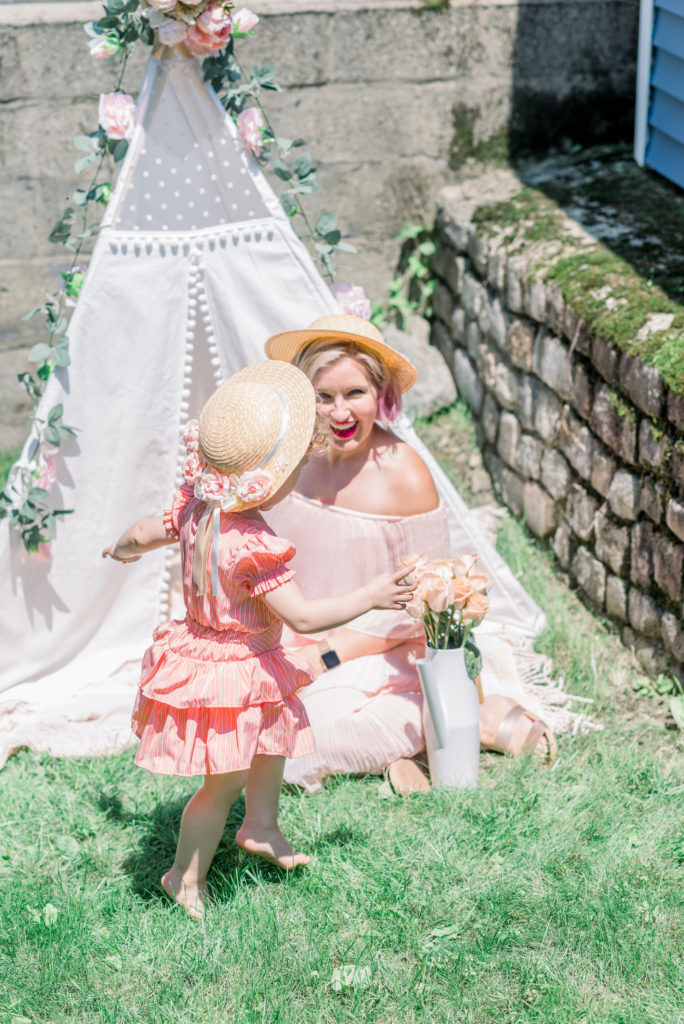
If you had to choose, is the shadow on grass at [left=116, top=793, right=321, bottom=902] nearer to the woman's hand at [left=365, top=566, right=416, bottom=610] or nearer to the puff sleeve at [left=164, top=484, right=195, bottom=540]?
the woman's hand at [left=365, top=566, right=416, bottom=610]

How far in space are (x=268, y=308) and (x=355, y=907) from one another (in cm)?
207

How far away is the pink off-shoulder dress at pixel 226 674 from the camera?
2.65 metres

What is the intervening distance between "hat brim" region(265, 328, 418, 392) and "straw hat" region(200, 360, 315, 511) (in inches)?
32.0

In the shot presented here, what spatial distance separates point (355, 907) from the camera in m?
2.86

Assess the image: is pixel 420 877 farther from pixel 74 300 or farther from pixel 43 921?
pixel 74 300

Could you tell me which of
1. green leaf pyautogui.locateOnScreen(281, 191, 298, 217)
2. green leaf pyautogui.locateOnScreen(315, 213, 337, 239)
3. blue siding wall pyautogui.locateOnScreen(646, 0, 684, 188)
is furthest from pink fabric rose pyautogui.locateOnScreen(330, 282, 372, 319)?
blue siding wall pyautogui.locateOnScreen(646, 0, 684, 188)

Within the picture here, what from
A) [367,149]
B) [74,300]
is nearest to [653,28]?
[367,149]

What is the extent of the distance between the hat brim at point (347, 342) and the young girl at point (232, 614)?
2.41ft

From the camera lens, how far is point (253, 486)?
2.58 metres

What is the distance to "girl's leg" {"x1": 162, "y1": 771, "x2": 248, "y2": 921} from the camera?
2.82 meters

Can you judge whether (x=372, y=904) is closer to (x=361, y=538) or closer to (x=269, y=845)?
(x=269, y=845)

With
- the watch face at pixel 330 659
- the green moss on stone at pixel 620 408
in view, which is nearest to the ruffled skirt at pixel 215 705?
the watch face at pixel 330 659

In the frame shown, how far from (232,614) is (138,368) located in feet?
4.90

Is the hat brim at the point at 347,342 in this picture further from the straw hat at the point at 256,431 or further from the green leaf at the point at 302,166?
the straw hat at the point at 256,431
